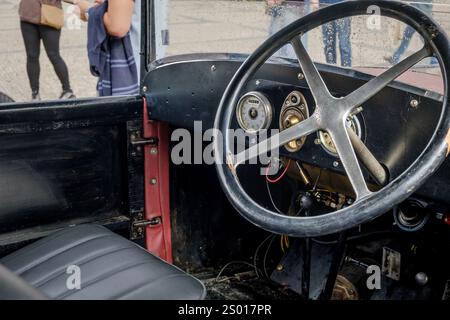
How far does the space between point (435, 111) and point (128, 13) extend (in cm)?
132

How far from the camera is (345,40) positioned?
2.12 m

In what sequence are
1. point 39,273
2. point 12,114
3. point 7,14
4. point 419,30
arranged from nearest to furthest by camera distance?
point 419,30
point 39,273
point 12,114
point 7,14

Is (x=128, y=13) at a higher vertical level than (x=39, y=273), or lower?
higher

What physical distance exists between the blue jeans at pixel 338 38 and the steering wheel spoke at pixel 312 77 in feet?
0.92

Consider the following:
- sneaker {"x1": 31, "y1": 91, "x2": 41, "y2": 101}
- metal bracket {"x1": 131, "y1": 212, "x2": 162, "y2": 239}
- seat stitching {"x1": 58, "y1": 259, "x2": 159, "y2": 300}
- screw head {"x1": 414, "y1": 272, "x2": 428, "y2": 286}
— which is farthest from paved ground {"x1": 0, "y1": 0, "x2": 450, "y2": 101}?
screw head {"x1": 414, "y1": 272, "x2": 428, "y2": 286}

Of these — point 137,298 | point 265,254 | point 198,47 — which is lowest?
point 265,254

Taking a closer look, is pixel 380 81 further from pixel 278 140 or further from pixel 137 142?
pixel 137 142

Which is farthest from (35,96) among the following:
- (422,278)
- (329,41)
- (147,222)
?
(422,278)

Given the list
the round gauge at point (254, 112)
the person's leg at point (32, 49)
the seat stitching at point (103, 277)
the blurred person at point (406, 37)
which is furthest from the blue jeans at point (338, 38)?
the person's leg at point (32, 49)

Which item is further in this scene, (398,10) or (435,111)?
(435,111)

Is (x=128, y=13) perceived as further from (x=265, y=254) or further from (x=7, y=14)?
(x=265, y=254)

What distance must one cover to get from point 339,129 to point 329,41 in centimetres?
54

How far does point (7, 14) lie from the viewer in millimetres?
2246

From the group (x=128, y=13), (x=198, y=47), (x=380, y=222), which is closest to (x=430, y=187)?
(x=380, y=222)
